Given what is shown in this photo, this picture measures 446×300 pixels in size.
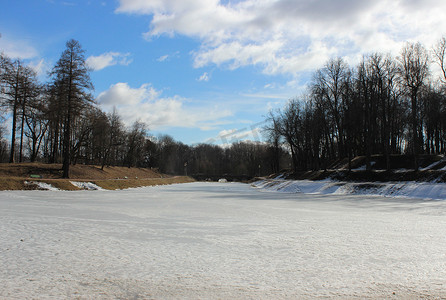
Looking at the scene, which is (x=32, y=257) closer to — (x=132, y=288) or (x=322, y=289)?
(x=132, y=288)

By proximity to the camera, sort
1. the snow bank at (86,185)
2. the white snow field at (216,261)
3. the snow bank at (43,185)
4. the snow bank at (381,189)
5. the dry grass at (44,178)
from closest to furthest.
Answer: the white snow field at (216,261)
the snow bank at (381,189)
the dry grass at (44,178)
the snow bank at (43,185)
the snow bank at (86,185)

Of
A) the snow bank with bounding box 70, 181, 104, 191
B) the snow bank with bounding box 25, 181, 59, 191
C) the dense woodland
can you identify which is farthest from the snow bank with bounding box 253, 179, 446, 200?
the snow bank with bounding box 25, 181, 59, 191

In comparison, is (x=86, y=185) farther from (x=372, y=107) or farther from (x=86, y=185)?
(x=372, y=107)

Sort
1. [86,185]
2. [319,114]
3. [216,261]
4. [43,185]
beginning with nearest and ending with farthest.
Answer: [216,261], [43,185], [86,185], [319,114]

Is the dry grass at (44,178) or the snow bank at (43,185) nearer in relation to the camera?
the dry grass at (44,178)

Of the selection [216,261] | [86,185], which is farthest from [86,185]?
[216,261]

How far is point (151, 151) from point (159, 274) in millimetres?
101390

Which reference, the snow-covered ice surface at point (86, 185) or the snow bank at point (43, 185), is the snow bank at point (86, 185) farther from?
the snow bank at point (43, 185)

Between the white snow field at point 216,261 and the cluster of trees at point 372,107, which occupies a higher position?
the cluster of trees at point 372,107

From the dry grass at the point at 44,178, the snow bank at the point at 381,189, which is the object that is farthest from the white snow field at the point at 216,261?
the dry grass at the point at 44,178

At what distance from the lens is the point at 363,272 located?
→ 18.1 feet

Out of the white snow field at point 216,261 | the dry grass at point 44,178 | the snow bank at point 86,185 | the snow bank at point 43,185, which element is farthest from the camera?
the snow bank at point 86,185

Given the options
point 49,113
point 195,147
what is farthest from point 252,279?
point 195,147

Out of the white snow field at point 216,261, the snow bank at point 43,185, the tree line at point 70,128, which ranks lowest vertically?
the white snow field at point 216,261
